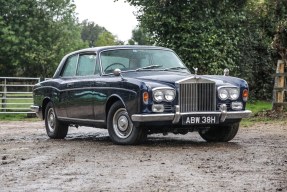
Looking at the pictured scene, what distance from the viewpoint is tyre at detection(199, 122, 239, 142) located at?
425 inches

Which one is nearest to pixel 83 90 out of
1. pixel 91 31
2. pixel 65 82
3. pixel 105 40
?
pixel 65 82

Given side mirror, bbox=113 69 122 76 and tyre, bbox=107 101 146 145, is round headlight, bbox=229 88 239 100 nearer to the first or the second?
tyre, bbox=107 101 146 145

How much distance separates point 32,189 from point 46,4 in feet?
179

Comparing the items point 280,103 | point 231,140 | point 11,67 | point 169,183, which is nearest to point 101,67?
point 231,140

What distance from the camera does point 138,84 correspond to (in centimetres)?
986

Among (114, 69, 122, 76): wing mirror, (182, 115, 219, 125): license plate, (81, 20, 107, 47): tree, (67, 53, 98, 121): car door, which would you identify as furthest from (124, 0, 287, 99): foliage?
(81, 20, 107, 47): tree

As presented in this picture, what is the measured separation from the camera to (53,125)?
12.6 meters

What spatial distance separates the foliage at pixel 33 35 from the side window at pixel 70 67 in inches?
1652

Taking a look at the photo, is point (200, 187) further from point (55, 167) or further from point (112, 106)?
point (112, 106)

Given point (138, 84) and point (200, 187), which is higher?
point (138, 84)

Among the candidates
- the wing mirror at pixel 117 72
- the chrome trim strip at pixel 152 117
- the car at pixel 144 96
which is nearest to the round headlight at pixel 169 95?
the car at pixel 144 96

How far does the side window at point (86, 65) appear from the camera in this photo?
1154cm

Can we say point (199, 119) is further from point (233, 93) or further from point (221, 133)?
point (221, 133)

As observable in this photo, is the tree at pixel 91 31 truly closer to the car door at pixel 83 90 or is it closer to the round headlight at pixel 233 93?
the car door at pixel 83 90
